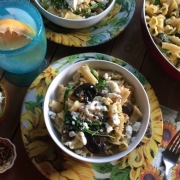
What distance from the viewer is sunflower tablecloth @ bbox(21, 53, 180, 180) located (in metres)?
0.85

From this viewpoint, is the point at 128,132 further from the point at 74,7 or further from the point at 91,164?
the point at 74,7

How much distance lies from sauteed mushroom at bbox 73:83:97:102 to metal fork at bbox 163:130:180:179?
0.30 meters

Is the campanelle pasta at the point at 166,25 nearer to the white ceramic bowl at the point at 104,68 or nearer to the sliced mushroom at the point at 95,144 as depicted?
the white ceramic bowl at the point at 104,68

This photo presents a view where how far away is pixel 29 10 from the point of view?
0.96 meters

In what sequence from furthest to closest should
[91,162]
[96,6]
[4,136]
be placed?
[96,6], [4,136], [91,162]

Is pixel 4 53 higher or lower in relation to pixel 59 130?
higher

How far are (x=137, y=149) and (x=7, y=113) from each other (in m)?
0.44

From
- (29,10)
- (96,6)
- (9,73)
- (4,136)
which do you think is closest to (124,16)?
(96,6)

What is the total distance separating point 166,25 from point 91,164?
21.6 inches

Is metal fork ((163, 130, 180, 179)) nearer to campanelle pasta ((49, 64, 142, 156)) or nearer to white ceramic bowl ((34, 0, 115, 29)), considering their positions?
campanelle pasta ((49, 64, 142, 156))

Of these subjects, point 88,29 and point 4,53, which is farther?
point 88,29

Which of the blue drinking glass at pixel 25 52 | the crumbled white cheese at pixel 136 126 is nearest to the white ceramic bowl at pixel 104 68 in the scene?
the crumbled white cheese at pixel 136 126

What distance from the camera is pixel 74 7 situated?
103 centimetres

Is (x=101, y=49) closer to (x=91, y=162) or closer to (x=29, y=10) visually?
(x=29, y=10)
